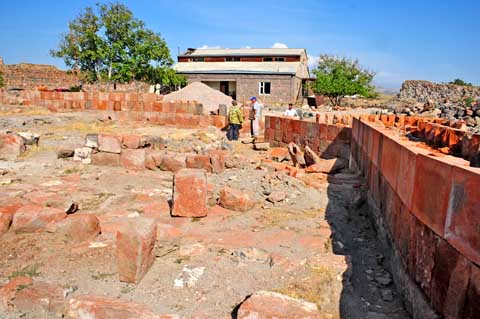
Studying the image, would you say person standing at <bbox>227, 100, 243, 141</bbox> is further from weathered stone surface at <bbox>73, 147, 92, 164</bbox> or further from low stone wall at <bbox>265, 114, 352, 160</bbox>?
weathered stone surface at <bbox>73, 147, 92, 164</bbox>

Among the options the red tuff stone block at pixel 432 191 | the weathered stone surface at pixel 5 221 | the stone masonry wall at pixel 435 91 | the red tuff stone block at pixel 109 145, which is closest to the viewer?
the red tuff stone block at pixel 432 191

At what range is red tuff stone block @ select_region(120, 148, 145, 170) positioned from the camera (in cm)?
870

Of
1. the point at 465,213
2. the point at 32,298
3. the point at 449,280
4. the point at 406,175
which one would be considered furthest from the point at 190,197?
the point at 465,213

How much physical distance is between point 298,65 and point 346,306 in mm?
34575

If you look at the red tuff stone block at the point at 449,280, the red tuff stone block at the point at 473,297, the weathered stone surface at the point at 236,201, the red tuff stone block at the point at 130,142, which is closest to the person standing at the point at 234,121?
the red tuff stone block at the point at 130,142

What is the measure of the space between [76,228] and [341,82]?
3187 cm

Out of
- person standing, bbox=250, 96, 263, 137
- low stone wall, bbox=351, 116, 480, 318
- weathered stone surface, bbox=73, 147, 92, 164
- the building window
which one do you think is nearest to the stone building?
the building window

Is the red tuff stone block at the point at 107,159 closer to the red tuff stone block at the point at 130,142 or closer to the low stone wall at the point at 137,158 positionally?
the low stone wall at the point at 137,158

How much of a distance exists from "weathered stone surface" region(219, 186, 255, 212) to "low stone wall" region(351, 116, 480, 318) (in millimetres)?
2277

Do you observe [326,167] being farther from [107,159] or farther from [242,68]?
[242,68]

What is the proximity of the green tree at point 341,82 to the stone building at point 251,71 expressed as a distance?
220cm

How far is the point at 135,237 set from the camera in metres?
3.67

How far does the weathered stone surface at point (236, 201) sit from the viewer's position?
5.90 meters

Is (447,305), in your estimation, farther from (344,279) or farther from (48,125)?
(48,125)
